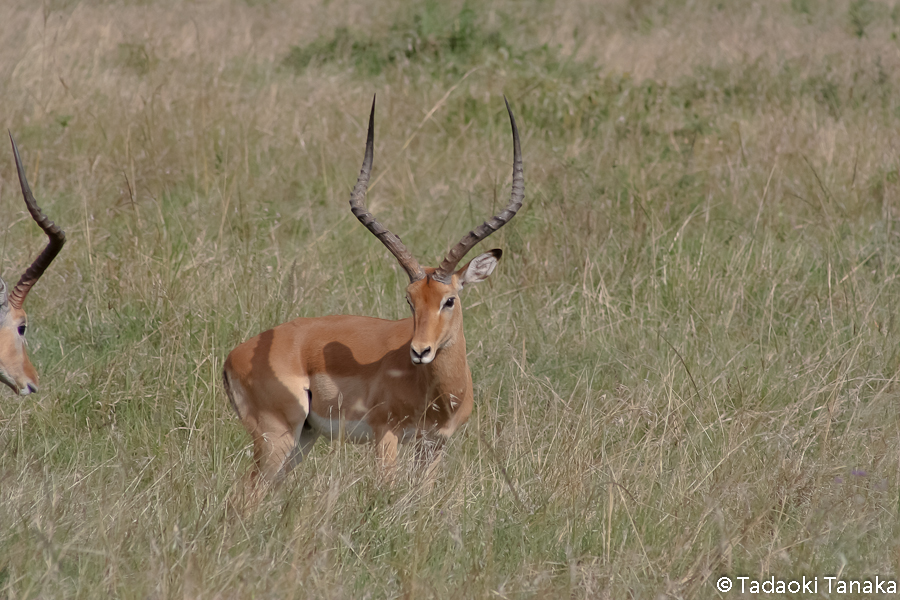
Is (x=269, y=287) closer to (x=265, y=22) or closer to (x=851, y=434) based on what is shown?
(x=851, y=434)

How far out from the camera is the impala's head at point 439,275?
14.3ft

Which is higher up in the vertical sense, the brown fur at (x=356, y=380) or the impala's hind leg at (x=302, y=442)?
the brown fur at (x=356, y=380)

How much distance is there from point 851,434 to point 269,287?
9.88ft

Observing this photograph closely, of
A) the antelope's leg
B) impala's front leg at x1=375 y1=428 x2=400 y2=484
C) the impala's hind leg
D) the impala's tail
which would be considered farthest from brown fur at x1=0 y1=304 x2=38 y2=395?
impala's front leg at x1=375 y1=428 x2=400 y2=484

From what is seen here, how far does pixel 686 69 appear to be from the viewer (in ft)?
33.7

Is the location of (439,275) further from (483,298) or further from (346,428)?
(483,298)

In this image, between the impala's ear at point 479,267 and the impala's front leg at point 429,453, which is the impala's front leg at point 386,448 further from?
the impala's ear at point 479,267

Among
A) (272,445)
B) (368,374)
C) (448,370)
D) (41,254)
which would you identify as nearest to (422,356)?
(448,370)

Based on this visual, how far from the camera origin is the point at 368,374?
4.64 metres

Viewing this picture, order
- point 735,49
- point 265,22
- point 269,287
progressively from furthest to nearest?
point 265,22 → point 735,49 → point 269,287

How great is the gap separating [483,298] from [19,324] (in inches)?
97.7

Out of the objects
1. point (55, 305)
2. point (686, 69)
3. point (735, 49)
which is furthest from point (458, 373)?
point (735, 49)

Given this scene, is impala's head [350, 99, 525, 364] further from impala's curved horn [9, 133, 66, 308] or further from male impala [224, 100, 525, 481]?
impala's curved horn [9, 133, 66, 308]

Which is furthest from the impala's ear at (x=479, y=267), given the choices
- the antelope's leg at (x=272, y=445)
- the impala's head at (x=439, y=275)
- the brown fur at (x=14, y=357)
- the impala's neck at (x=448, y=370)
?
the brown fur at (x=14, y=357)
